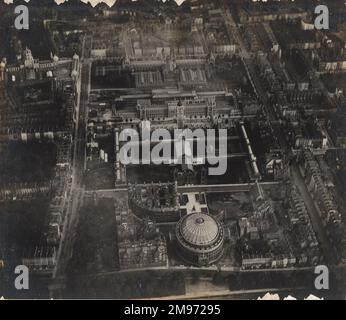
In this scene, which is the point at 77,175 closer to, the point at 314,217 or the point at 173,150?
the point at 173,150

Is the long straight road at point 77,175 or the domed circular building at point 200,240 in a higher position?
the long straight road at point 77,175

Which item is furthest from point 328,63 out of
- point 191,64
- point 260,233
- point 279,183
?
point 260,233

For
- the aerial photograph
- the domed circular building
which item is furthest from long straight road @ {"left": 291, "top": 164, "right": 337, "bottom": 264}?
the domed circular building

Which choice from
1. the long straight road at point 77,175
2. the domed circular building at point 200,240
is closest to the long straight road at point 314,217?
the domed circular building at point 200,240

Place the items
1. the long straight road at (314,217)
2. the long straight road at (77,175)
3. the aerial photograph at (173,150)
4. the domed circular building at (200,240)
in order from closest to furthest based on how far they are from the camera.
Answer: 1. the aerial photograph at (173,150)
2. the domed circular building at (200,240)
3. the long straight road at (77,175)
4. the long straight road at (314,217)

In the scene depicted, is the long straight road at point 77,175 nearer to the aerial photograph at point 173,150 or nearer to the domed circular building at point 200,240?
the aerial photograph at point 173,150

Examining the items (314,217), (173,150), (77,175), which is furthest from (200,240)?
(77,175)
